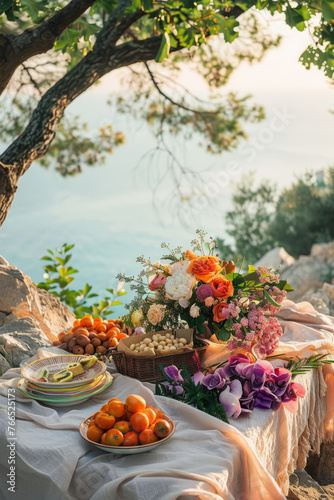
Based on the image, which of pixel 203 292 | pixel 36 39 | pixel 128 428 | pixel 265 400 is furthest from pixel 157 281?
pixel 36 39

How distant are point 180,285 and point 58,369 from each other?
2.14ft

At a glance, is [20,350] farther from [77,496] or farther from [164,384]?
[77,496]

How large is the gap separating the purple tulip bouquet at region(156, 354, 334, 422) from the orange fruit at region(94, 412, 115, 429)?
395 millimetres

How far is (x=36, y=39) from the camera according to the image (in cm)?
305

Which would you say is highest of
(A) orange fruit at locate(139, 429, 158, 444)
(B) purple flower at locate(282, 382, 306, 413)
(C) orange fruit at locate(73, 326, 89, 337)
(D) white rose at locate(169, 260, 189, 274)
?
(D) white rose at locate(169, 260, 189, 274)

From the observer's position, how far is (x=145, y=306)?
8.02 ft

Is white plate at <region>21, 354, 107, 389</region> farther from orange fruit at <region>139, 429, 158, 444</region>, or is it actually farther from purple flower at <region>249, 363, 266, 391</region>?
purple flower at <region>249, 363, 266, 391</region>

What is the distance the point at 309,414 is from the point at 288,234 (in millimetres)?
8666

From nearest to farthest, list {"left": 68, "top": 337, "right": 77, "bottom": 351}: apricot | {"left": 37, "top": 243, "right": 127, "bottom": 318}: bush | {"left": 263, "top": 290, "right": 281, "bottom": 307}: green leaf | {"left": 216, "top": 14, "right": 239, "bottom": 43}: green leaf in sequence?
{"left": 263, "top": 290, "right": 281, "bottom": 307}: green leaf → {"left": 68, "top": 337, "right": 77, "bottom": 351}: apricot → {"left": 216, "top": 14, "right": 239, "bottom": 43}: green leaf → {"left": 37, "top": 243, "right": 127, "bottom": 318}: bush

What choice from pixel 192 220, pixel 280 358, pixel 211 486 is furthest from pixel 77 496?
pixel 192 220

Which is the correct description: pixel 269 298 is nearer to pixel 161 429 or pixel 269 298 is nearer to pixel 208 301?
pixel 208 301

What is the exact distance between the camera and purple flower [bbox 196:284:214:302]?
2.22 m

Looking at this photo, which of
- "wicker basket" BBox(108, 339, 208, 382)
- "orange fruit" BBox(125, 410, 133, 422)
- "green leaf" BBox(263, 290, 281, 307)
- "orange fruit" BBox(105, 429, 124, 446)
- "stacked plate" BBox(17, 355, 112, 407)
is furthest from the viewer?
"green leaf" BBox(263, 290, 281, 307)

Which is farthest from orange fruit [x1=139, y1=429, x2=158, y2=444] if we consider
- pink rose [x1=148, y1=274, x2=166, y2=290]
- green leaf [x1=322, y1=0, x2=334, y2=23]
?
green leaf [x1=322, y1=0, x2=334, y2=23]
